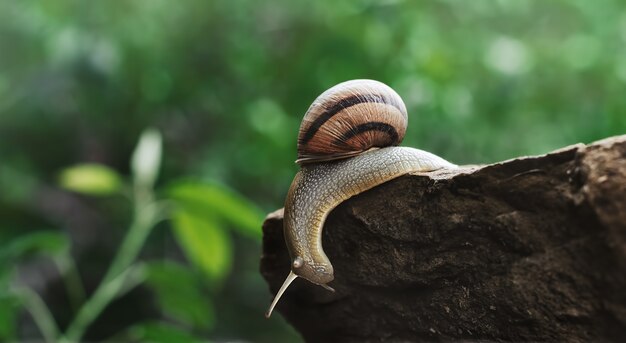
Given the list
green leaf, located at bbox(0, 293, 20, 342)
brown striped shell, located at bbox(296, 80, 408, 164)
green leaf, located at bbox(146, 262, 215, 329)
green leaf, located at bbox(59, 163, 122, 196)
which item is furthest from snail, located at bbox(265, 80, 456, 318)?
green leaf, located at bbox(59, 163, 122, 196)

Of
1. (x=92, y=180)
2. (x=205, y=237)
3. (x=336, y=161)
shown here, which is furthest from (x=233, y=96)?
(x=336, y=161)

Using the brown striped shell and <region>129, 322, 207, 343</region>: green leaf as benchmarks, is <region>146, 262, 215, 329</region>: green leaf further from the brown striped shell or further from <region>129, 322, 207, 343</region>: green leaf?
the brown striped shell

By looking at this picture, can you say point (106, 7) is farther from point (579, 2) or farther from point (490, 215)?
point (490, 215)

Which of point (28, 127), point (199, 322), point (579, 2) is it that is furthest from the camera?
point (28, 127)

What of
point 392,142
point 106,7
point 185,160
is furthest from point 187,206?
point 106,7

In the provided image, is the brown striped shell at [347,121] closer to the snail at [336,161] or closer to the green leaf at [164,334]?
the snail at [336,161]
